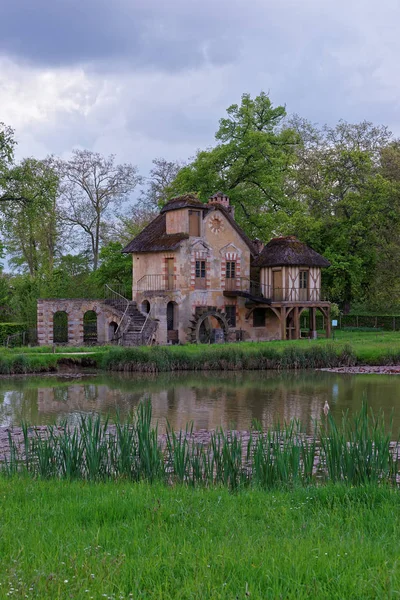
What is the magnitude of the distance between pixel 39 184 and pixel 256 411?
16975mm

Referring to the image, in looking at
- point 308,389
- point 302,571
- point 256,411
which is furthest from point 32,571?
point 308,389

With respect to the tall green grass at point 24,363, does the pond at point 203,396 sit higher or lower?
lower

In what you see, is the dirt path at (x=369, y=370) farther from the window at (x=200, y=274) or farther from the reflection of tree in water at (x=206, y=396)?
the window at (x=200, y=274)

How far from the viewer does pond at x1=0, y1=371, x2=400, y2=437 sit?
55.6 ft

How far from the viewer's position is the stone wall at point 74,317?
108 ft

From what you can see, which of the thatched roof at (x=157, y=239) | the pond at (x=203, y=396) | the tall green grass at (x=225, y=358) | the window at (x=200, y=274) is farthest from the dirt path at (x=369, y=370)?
the thatched roof at (x=157, y=239)

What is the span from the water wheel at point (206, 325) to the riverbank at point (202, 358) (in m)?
5.37

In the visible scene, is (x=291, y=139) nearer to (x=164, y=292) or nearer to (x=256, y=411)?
(x=164, y=292)

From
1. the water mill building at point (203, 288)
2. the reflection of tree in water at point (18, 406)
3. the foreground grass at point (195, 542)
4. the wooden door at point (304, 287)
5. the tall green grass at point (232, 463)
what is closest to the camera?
the foreground grass at point (195, 542)

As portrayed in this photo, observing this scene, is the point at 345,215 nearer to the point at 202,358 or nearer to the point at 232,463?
the point at 202,358

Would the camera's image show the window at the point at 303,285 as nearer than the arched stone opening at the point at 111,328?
No

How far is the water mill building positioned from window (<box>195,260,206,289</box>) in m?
0.05

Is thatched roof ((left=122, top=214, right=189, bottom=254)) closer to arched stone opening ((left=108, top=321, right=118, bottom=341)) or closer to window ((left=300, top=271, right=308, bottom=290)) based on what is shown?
arched stone opening ((left=108, top=321, right=118, bottom=341))

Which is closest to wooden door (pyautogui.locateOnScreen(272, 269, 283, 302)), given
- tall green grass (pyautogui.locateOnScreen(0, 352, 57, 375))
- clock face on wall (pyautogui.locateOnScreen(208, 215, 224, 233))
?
clock face on wall (pyautogui.locateOnScreen(208, 215, 224, 233))
